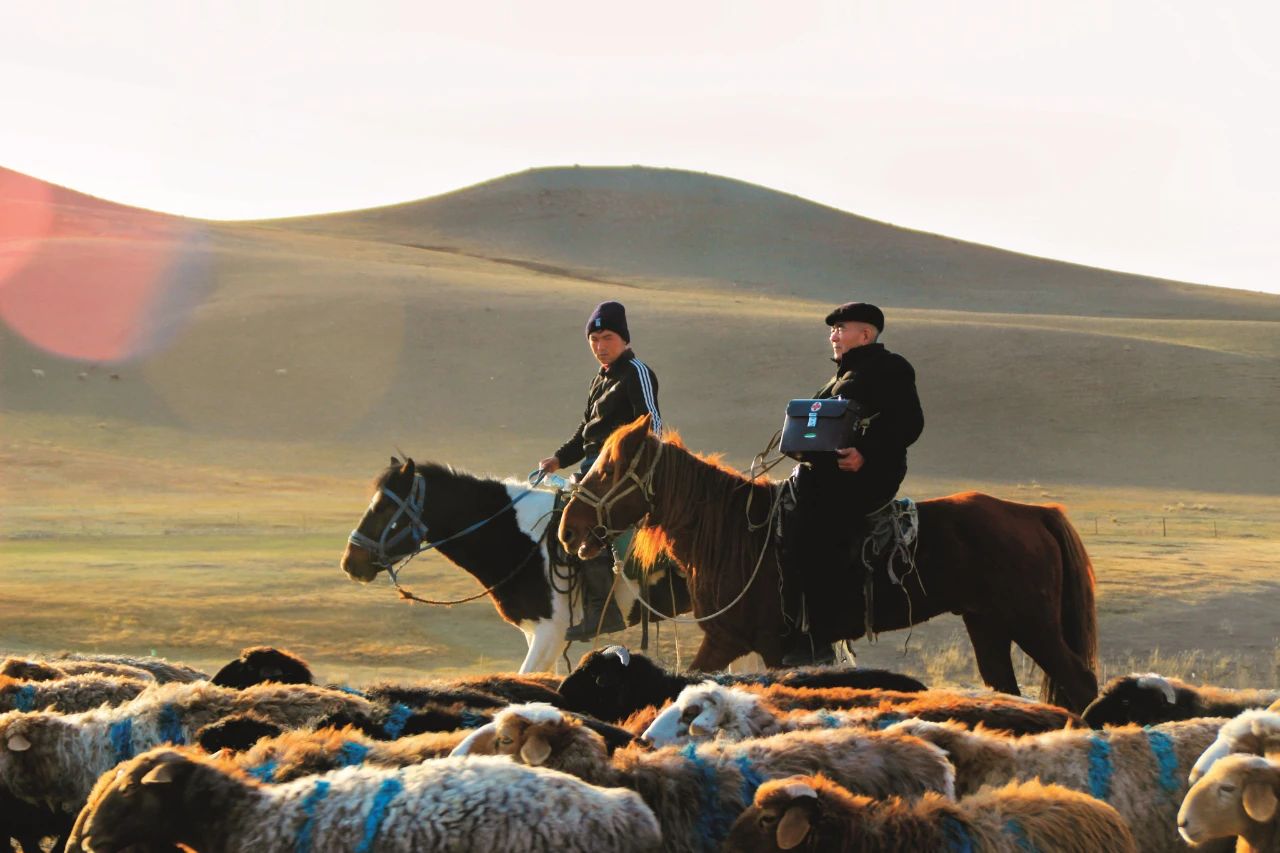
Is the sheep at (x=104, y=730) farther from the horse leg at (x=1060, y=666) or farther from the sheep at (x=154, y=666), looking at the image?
the horse leg at (x=1060, y=666)

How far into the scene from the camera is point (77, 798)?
290 inches

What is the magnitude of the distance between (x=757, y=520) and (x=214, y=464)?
36559mm

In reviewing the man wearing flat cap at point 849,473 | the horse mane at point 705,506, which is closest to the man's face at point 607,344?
the horse mane at point 705,506

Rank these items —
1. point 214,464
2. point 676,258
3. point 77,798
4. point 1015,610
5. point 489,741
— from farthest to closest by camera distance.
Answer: point 676,258
point 214,464
point 1015,610
point 77,798
point 489,741

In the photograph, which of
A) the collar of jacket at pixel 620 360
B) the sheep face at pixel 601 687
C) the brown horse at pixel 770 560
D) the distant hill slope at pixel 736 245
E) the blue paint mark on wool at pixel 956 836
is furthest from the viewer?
the distant hill slope at pixel 736 245

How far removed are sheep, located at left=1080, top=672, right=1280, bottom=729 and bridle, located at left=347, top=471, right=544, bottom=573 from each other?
5126 mm

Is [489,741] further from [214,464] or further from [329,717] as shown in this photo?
[214,464]

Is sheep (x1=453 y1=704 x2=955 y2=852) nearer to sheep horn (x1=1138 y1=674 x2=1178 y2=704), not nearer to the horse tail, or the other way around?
sheep horn (x1=1138 y1=674 x2=1178 y2=704)

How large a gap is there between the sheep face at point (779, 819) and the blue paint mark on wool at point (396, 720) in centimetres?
265

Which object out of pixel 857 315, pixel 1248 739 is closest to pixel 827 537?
pixel 857 315

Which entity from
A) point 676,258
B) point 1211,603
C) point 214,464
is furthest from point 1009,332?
point 676,258

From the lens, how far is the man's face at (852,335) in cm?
1019

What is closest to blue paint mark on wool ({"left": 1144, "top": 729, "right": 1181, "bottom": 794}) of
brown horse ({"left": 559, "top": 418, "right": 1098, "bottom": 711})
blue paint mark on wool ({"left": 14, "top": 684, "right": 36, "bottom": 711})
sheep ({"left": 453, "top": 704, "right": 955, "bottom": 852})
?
sheep ({"left": 453, "top": 704, "right": 955, "bottom": 852})

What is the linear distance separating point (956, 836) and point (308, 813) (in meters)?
2.21
